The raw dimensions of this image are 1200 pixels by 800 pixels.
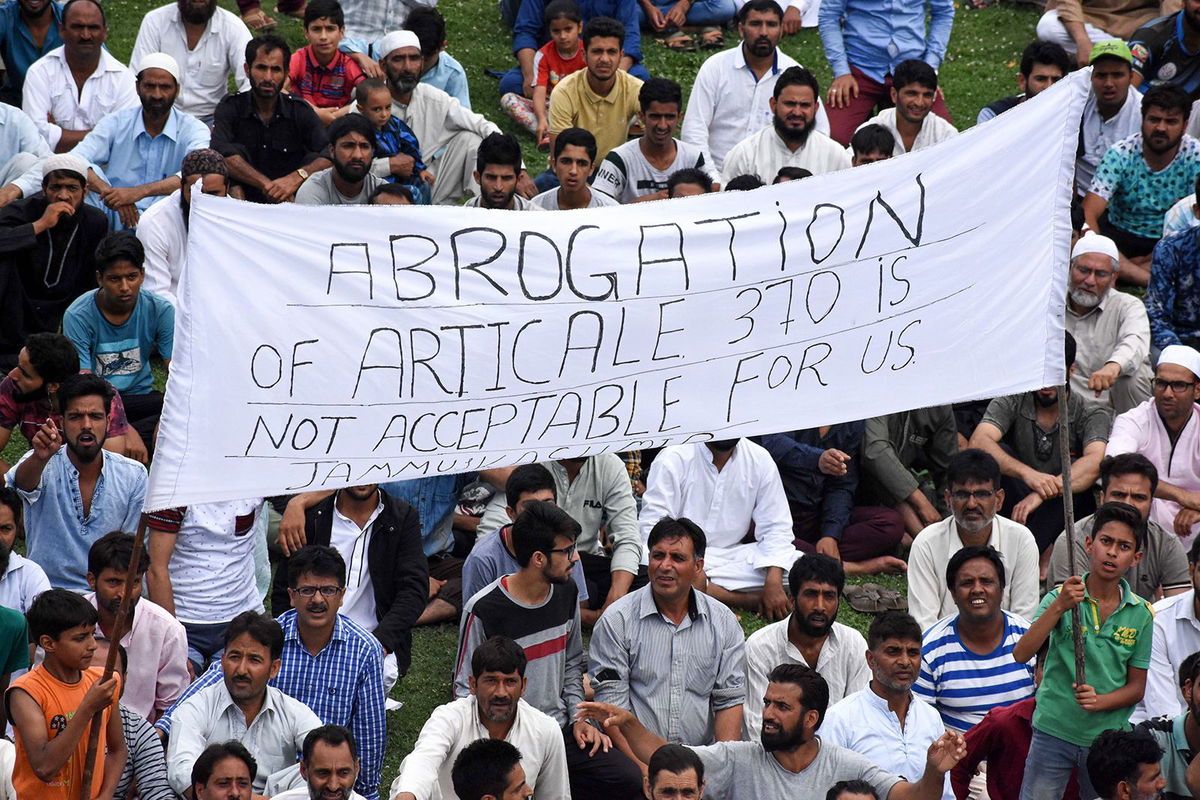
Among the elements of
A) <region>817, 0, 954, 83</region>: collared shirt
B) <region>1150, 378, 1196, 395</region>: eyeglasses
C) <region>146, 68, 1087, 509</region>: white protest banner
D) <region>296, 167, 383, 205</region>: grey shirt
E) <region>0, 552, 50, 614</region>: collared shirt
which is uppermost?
<region>146, 68, 1087, 509</region>: white protest banner

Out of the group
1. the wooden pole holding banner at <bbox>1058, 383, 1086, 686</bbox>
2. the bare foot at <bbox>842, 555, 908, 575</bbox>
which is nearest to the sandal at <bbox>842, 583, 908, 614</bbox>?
the bare foot at <bbox>842, 555, 908, 575</bbox>

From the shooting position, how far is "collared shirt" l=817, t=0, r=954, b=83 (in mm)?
16219

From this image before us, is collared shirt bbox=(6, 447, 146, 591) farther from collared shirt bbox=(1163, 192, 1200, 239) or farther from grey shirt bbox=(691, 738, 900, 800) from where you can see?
collared shirt bbox=(1163, 192, 1200, 239)

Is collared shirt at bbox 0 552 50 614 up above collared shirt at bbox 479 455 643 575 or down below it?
above

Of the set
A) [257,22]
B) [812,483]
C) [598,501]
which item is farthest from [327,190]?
[257,22]

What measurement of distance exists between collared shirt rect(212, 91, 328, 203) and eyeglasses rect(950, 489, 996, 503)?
19.9 ft

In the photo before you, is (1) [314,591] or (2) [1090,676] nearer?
(2) [1090,676]

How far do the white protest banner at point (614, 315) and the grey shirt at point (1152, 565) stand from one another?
11.8 ft

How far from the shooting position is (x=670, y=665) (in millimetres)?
10227

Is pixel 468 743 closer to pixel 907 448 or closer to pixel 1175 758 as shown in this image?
pixel 1175 758

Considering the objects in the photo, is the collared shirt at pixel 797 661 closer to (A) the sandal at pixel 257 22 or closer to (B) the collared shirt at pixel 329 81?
(B) the collared shirt at pixel 329 81

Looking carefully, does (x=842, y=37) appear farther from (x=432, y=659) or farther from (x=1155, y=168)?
(x=432, y=659)

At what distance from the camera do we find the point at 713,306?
7809 millimetres

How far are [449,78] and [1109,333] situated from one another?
6011mm
